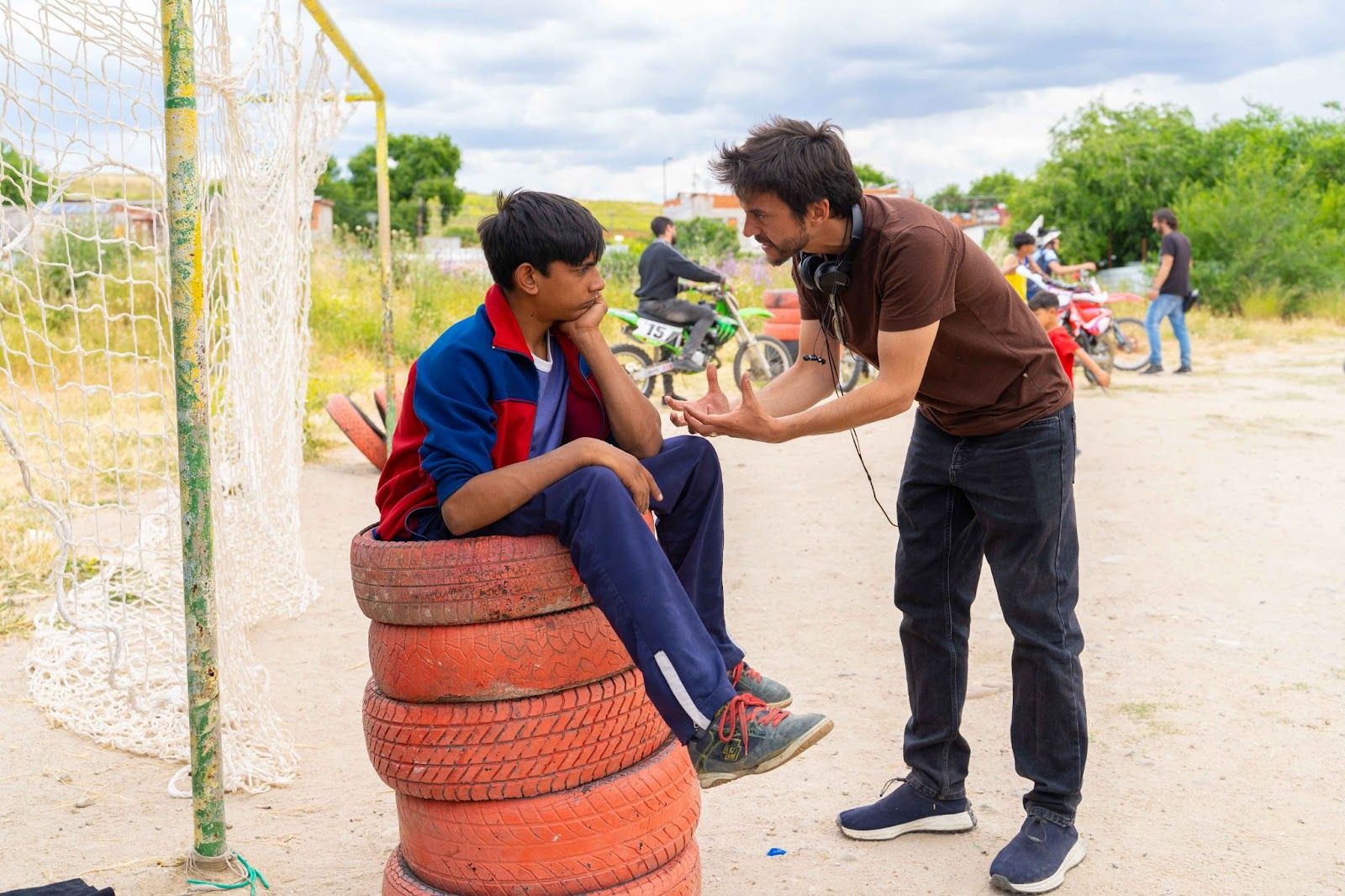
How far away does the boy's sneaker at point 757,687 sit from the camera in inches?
122

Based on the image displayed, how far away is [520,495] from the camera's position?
2703 mm

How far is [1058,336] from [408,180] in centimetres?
6032

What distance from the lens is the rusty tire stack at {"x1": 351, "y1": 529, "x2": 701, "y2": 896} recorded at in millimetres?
2697

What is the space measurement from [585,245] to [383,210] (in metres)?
6.13

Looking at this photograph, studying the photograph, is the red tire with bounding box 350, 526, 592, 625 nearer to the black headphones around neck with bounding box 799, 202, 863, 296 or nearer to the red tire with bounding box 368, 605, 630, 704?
the red tire with bounding box 368, 605, 630, 704

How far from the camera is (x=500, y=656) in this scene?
2.70 metres

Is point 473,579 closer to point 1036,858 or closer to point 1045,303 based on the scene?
point 1036,858

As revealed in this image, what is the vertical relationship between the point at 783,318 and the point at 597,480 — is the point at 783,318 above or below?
below

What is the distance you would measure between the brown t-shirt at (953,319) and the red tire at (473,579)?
1.14 metres

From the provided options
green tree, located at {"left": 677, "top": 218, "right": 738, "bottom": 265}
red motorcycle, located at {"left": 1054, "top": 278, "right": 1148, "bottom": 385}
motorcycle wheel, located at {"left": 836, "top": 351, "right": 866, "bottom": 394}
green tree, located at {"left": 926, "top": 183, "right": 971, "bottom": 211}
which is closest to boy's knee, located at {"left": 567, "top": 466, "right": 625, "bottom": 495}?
motorcycle wheel, located at {"left": 836, "top": 351, "right": 866, "bottom": 394}

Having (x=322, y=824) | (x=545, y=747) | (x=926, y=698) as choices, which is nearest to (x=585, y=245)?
(x=545, y=747)

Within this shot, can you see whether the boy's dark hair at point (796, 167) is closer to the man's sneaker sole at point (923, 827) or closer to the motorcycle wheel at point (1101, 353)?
the man's sneaker sole at point (923, 827)

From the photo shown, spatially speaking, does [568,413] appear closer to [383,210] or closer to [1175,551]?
[1175,551]

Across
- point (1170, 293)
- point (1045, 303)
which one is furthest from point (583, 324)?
point (1170, 293)
